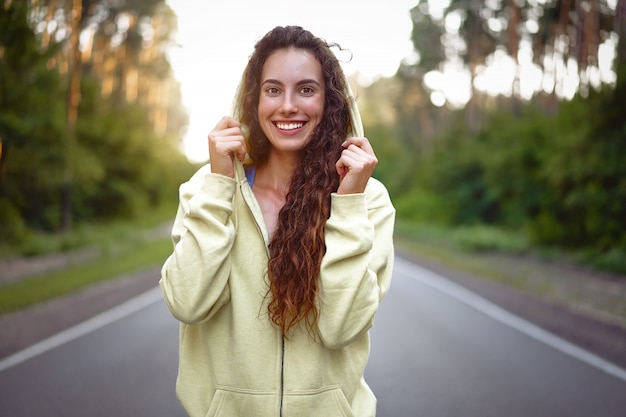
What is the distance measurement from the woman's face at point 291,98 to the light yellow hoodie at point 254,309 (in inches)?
7.2

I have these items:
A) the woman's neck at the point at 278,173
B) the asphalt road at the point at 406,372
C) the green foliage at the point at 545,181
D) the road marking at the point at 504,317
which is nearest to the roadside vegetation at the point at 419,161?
the green foliage at the point at 545,181

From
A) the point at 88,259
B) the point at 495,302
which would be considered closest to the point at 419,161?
the point at 88,259

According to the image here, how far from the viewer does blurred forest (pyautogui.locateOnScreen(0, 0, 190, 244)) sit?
15.2m

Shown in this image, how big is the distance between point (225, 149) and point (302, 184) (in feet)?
0.89

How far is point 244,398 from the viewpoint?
178 centimetres

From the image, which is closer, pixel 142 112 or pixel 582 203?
pixel 582 203

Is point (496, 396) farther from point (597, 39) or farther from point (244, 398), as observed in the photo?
point (597, 39)

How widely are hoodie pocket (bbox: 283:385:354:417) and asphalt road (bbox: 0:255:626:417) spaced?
3006 millimetres

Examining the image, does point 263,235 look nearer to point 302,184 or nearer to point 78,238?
point 302,184

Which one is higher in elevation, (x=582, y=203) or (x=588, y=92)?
(x=588, y=92)

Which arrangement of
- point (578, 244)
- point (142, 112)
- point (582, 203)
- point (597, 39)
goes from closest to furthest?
1. point (582, 203)
2. point (578, 244)
3. point (597, 39)
4. point (142, 112)

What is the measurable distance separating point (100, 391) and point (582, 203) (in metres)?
13.5

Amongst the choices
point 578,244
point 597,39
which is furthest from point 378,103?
point 578,244

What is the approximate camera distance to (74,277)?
1230 cm
